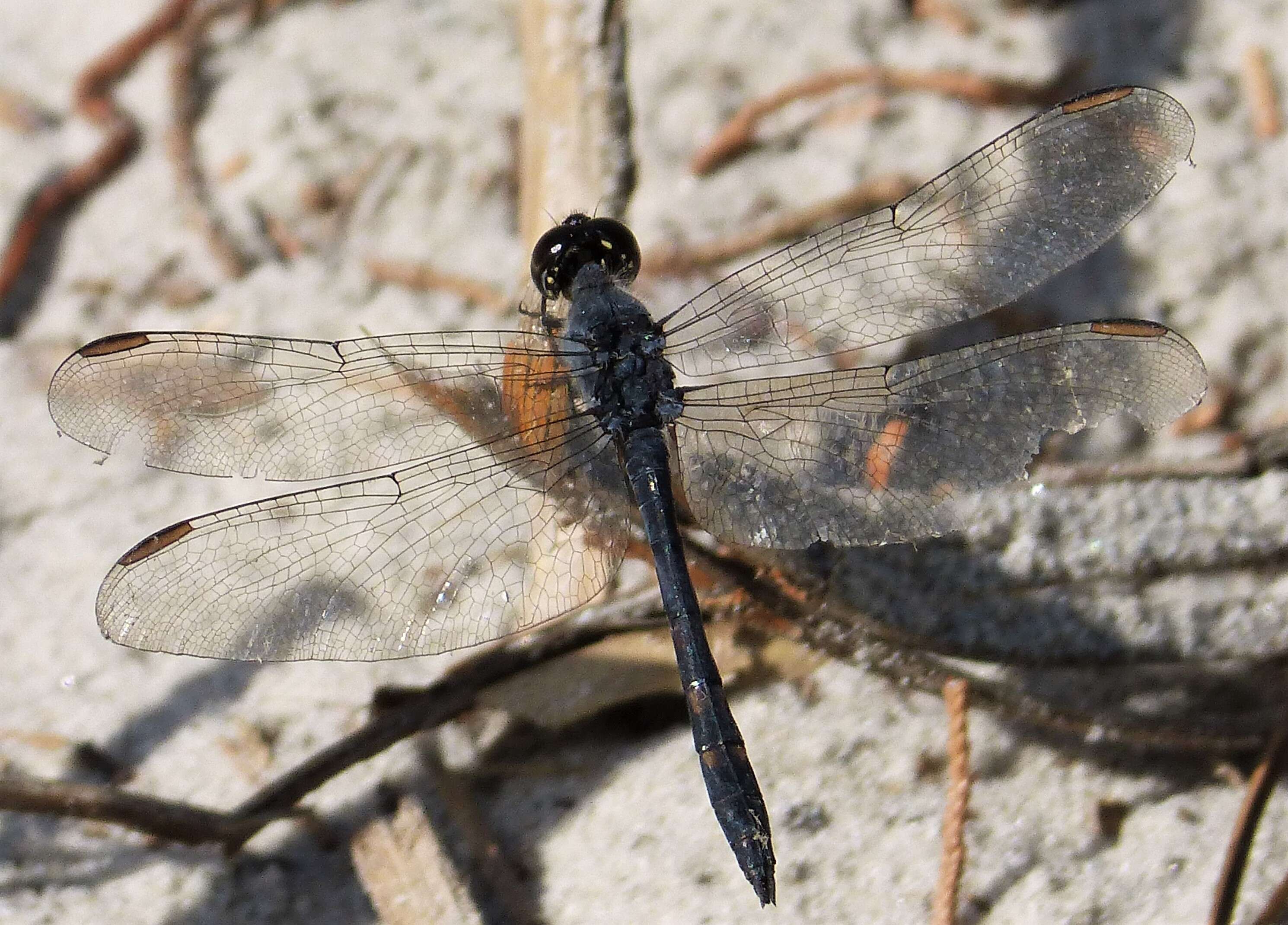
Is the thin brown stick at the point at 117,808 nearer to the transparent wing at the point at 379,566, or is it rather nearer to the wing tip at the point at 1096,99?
the transparent wing at the point at 379,566

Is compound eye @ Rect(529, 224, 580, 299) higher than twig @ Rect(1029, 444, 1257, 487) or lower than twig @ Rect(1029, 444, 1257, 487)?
higher

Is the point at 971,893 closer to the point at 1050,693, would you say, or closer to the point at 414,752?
the point at 1050,693

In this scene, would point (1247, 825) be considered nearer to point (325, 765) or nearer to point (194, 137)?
point (325, 765)

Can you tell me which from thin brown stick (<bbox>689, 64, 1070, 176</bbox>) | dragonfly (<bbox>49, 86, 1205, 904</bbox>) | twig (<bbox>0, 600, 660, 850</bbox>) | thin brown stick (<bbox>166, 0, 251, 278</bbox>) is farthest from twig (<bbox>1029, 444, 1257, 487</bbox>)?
thin brown stick (<bbox>166, 0, 251, 278</bbox>)

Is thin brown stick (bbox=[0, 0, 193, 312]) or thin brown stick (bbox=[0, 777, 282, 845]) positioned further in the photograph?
thin brown stick (bbox=[0, 0, 193, 312])


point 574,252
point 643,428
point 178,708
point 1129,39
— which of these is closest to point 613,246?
point 574,252

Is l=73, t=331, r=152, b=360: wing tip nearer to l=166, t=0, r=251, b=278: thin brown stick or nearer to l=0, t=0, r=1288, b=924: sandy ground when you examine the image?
l=0, t=0, r=1288, b=924: sandy ground
